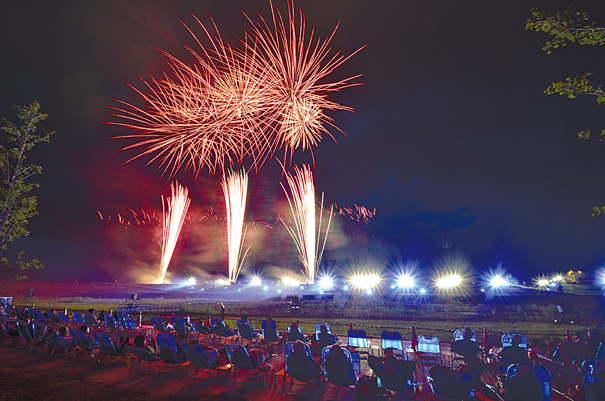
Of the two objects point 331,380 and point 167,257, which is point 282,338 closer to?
point 331,380

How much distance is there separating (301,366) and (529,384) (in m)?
5.19

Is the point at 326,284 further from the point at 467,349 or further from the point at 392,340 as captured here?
the point at 467,349

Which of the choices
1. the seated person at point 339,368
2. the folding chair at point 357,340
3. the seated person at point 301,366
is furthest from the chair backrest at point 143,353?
the folding chair at point 357,340

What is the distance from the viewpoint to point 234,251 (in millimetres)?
28266

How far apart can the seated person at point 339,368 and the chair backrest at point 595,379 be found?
5.17m

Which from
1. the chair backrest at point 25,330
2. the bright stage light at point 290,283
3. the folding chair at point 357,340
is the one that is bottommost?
the bright stage light at point 290,283

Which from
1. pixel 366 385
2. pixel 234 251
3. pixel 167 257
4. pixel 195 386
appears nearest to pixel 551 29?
pixel 366 385

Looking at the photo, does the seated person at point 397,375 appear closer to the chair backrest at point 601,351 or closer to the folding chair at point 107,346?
the chair backrest at point 601,351

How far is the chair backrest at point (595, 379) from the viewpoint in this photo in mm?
5750

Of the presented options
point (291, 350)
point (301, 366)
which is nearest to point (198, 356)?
point (291, 350)

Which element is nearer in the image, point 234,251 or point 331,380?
point 331,380

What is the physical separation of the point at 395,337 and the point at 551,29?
11481 millimetres

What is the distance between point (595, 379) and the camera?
582 cm

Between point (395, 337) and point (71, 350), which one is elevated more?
point (395, 337)
